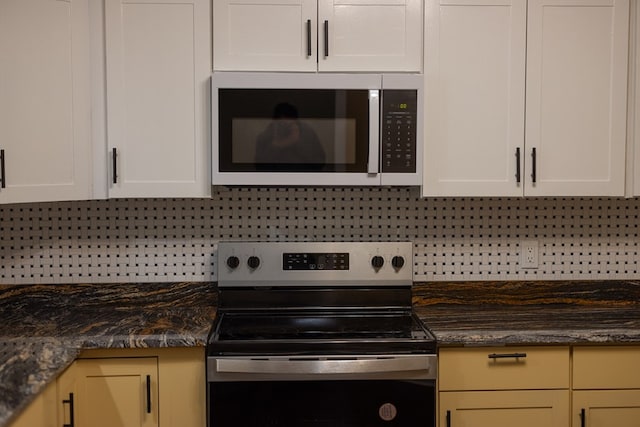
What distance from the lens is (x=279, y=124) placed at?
7.22 feet

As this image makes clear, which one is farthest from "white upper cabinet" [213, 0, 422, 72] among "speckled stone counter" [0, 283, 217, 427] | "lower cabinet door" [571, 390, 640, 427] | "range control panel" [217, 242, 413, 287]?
"lower cabinet door" [571, 390, 640, 427]

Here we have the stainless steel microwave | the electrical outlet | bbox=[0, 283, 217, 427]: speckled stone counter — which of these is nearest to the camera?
bbox=[0, 283, 217, 427]: speckled stone counter

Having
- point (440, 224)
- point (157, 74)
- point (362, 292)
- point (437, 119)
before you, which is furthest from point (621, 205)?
point (157, 74)

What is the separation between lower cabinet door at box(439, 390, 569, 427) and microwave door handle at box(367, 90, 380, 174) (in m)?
0.83

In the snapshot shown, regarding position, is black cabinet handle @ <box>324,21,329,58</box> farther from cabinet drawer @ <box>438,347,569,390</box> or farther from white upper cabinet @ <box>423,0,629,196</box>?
cabinet drawer @ <box>438,347,569,390</box>

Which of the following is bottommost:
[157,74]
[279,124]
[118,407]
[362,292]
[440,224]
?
[118,407]

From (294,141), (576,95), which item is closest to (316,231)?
(294,141)

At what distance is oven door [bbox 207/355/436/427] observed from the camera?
1995mm

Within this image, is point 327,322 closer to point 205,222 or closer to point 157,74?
point 205,222

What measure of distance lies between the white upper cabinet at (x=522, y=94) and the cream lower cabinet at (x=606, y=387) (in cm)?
59

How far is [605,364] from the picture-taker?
2.10 metres

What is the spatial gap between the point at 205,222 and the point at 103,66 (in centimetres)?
74

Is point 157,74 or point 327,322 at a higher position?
point 157,74

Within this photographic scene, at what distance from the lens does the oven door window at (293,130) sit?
219 cm
